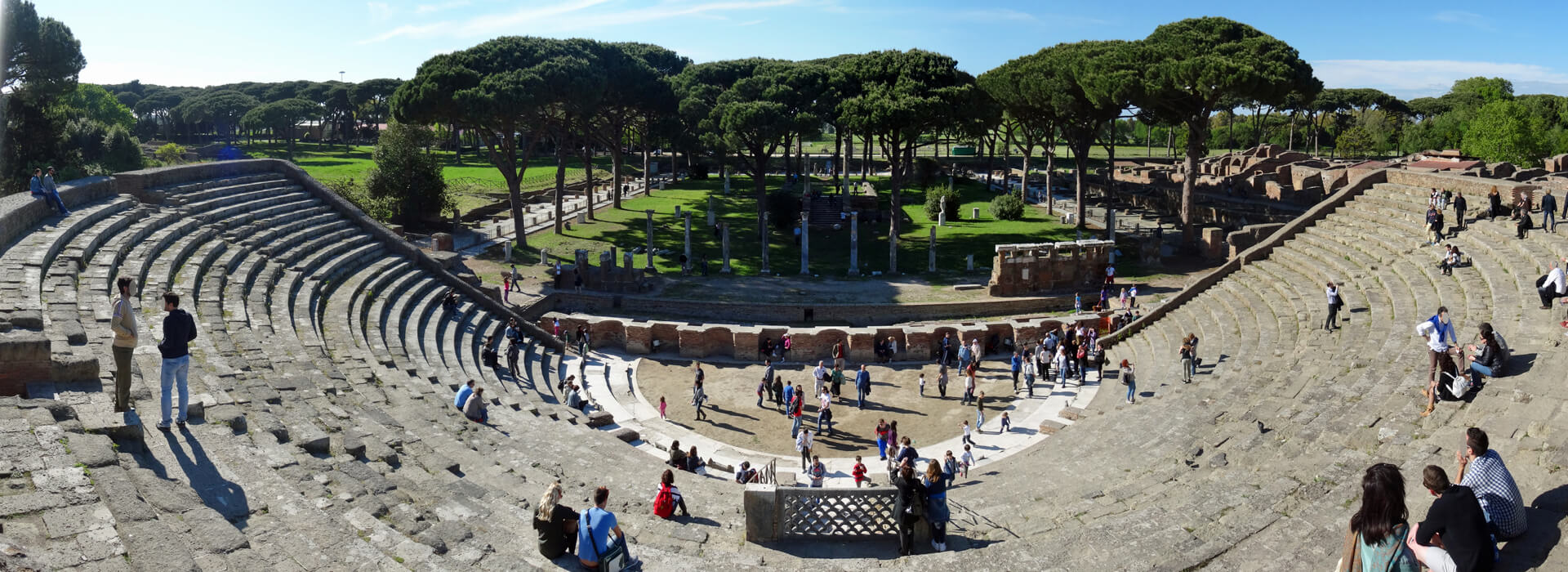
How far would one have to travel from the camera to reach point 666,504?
41.7ft

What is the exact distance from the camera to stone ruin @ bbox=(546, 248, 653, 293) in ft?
114

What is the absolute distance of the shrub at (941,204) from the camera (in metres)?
51.7

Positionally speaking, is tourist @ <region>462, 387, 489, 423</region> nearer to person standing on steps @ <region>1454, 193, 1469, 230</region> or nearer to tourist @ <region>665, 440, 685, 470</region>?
tourist @ <region>665, 440, 685, 470</region>

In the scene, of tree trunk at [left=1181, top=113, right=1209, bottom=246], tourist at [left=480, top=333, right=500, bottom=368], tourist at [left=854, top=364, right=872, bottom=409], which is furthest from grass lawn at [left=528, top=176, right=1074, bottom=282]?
tourist at [left=480, top=333, right=500, bottom=368]

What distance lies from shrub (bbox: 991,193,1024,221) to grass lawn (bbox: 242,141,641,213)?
26.9 meters

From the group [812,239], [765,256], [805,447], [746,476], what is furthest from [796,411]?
[812,239]

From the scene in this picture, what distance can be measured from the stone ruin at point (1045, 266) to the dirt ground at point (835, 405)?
5.59 metres

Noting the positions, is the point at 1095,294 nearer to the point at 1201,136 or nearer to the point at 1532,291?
the point at 1201,136

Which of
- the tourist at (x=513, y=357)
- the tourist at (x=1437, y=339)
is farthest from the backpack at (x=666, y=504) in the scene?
the tourist at (x=513, y=357)

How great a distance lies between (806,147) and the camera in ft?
378

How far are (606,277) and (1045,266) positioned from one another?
618 inches

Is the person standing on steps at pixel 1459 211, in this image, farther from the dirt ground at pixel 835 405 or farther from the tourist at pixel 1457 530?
the tourist at pixel 1457 530

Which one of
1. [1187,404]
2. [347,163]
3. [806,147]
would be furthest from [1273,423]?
[806,147]

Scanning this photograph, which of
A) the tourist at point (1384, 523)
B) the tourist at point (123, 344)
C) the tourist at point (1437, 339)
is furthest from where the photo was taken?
the tourist at point (1437, 339)
